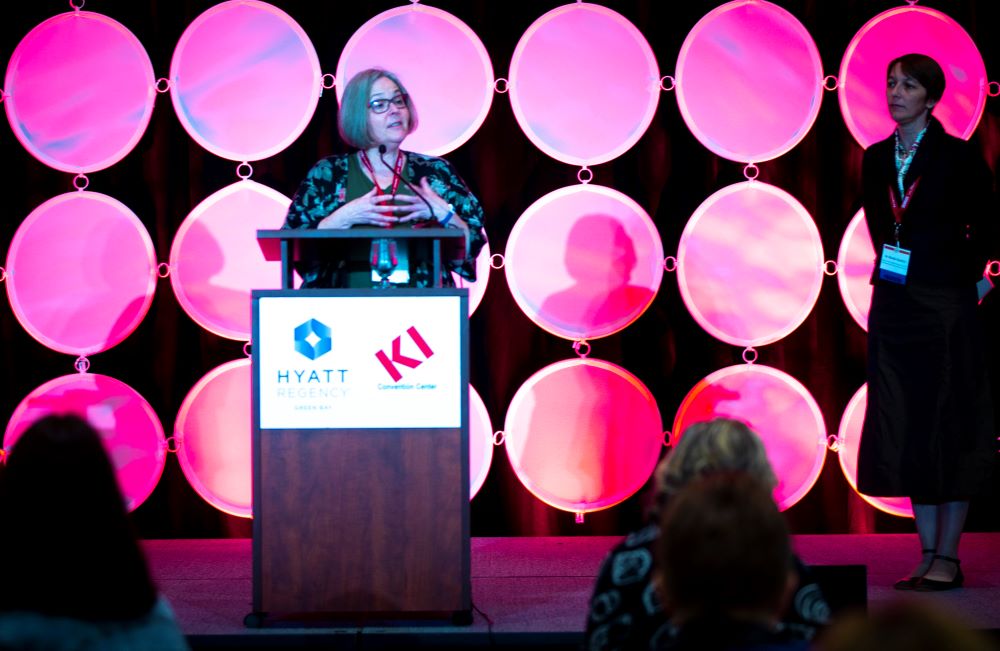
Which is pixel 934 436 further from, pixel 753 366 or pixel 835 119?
pixel 835 119

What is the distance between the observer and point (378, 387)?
3033mm

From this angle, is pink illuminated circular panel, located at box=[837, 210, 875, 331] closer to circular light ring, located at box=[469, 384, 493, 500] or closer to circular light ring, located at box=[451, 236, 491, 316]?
circular light ring, located at box=[451, 236, 491, 316]

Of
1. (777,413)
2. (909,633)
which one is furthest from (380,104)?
(909,633)

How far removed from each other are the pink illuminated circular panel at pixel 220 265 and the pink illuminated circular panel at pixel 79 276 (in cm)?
14

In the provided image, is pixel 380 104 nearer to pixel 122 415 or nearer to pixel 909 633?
pixel 122 415

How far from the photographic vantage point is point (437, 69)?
4.64 meters

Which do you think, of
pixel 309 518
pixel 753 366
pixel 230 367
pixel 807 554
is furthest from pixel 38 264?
pixel 807 554

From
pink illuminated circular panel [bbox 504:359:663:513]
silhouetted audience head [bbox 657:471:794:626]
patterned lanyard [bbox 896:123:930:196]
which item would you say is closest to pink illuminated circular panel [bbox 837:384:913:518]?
pink illuminated circular panel [bbox 504:359:663:513]

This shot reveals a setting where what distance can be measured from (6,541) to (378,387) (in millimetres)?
1530

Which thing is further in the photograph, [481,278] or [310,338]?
[481,278]

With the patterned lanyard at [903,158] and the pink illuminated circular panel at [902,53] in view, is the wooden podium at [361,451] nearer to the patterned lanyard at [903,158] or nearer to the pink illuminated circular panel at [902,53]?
the patterned lanyard at [903,158]

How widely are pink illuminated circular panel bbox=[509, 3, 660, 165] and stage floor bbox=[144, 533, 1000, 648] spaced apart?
1564mm

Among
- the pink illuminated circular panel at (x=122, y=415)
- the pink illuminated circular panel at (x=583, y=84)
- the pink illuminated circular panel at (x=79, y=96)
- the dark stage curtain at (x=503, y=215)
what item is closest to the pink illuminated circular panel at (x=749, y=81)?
the dark stage curtain at (x=503, y=215)

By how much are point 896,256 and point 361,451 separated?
179 centimetres
